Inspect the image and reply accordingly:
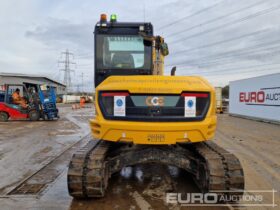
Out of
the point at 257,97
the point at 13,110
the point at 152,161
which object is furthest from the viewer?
the point at 257,97

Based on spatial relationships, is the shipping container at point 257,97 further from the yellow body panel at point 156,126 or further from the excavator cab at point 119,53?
the yellow body panel at point 156,126

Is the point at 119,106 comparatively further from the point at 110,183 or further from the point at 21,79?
the point at 21,79

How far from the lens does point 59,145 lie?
9.87 m

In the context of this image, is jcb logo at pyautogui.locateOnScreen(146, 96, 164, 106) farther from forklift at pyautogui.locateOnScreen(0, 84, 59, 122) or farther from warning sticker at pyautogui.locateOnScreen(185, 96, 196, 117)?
forklift at pyautogui.locateOnScreen(0, 84, 59, 122)

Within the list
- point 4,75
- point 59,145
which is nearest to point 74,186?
point 59,145

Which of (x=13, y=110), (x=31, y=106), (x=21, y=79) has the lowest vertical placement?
(x=13, y=110)

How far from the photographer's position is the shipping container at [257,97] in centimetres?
1712

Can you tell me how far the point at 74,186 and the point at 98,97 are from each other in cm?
138

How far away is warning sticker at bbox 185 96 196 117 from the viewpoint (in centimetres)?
443

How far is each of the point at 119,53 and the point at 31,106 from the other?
15.2 m

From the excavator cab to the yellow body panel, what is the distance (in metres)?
1.35

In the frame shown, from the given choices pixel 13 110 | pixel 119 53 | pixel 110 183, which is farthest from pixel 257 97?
pixel 110 183

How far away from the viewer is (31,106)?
1948cm

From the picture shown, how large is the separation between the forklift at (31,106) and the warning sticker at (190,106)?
53.3 feet
